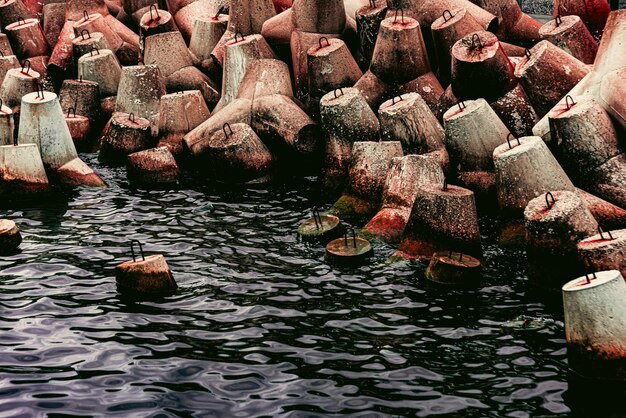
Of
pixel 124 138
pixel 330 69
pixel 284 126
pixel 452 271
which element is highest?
pixel 330 69

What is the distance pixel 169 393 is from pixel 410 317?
106 inches

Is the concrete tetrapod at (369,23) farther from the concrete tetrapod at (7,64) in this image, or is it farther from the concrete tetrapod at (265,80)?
the concrete tetrapod at (7,64)

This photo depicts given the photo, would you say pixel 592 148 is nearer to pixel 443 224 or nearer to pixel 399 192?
pixel 443 224

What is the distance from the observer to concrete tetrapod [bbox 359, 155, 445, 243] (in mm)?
11773

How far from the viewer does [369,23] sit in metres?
15.5

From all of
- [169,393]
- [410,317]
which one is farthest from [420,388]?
[169,393]

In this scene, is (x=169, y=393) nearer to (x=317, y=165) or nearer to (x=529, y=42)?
(x=317, y=165)

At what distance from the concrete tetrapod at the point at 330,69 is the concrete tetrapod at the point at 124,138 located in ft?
9.14

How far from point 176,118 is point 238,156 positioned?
1.77 meters

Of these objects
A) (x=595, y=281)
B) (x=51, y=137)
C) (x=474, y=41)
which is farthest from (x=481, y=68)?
(x=51, y=137)

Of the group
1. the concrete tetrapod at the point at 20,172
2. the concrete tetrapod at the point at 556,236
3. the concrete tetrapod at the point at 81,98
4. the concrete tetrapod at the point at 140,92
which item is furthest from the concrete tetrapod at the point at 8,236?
the concrete tetrapod at the point at 556,236

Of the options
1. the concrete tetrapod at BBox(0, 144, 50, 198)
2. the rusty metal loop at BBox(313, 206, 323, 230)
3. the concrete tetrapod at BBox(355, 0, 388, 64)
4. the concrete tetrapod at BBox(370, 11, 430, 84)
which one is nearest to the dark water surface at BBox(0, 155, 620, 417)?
the rusty metal loop at BBox(313, 206, 323, 230)

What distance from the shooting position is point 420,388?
847 cm

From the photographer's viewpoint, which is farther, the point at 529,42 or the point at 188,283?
the point at 529,42
